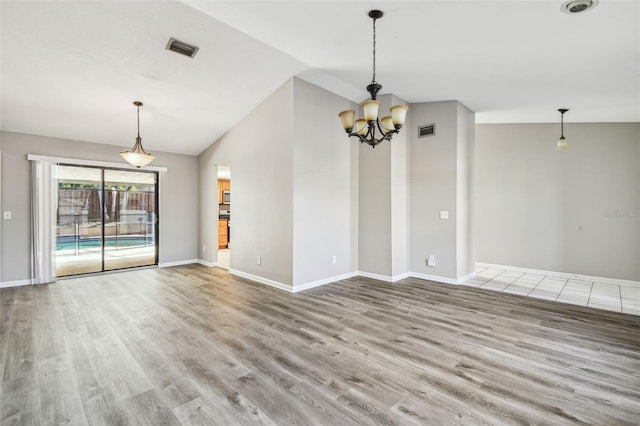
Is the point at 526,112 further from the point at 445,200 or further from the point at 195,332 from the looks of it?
the point at 195,332

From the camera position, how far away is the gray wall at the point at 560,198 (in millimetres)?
5285

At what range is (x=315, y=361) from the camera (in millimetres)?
2582

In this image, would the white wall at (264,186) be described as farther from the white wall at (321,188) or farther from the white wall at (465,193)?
the white wall at (465,193)

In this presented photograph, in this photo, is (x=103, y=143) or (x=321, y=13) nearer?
(x=321, y=13)

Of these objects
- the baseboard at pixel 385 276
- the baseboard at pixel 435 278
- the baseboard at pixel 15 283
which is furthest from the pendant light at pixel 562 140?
the baseboard at pixel 15 283

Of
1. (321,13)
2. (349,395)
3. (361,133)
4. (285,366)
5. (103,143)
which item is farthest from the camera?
(103,143)

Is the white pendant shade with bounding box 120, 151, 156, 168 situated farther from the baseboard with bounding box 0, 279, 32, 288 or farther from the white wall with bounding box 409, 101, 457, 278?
the white wall with bounding box 409, 101, 457, 278

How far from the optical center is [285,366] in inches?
98.5

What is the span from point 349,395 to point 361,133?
279cm

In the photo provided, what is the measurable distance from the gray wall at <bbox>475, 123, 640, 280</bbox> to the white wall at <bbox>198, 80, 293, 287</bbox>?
14.5 ft

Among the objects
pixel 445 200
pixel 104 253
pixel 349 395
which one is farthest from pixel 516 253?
pixel 104 253

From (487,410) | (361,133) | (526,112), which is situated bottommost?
(487,410)

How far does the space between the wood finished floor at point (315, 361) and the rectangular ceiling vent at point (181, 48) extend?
3209 mm

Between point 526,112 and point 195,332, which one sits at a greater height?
point 526,112
